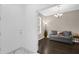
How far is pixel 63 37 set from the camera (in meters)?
1.39

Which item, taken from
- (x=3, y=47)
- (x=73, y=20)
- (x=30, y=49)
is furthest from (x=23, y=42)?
(x=73, y=20)

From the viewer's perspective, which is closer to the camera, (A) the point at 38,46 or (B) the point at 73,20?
(B) the point at 73,20

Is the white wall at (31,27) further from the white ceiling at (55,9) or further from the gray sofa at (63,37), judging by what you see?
the gray sofa at (63,37)

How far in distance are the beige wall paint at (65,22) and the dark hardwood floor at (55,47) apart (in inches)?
7.4

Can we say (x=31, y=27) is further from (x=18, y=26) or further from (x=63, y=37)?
(x=63, y=37)

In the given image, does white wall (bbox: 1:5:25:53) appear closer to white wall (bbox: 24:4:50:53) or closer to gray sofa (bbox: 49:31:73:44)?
white wall (bbox: 24:4:50:53)

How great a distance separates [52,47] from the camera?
1.40 m

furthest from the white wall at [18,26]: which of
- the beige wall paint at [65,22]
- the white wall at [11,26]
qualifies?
the beige wall paint at [65,22]

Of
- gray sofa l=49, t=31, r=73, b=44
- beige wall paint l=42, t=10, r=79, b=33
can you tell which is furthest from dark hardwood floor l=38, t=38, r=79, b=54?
beige wall paint l=42, t=10, r=79, b=33

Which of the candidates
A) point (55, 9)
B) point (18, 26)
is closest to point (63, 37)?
point (55, 9)

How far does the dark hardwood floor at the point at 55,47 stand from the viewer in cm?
137

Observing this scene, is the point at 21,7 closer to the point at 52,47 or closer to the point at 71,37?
the point at 52,47
